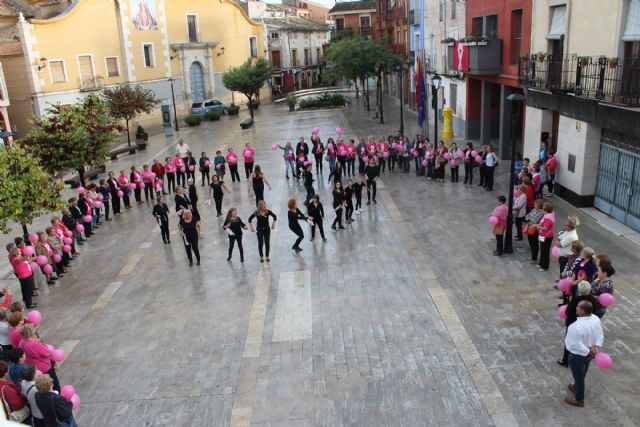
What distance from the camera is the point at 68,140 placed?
19.4m

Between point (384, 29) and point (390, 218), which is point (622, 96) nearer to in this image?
point (390, 218)

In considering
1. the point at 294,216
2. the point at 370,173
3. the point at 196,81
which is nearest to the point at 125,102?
the point at 196,81

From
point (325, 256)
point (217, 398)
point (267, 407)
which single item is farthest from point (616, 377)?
point (325, 256)

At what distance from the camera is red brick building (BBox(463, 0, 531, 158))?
70.8 ft

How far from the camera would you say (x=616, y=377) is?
8070 mm

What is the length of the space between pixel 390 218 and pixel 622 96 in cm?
661

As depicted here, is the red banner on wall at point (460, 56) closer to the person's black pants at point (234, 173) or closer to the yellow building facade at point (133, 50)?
the person's black pants at point (234, 173)

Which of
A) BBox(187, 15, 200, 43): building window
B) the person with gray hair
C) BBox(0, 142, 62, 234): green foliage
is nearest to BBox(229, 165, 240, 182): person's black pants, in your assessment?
BBox(0, 142, 62, 234): green foliage

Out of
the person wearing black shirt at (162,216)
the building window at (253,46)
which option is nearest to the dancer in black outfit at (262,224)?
the person wearing black shirt at (162,216)

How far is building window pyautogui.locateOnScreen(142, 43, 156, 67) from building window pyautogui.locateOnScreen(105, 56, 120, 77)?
3064mm

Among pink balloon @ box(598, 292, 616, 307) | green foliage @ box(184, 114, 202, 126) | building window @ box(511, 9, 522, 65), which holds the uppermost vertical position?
building window @ box(511, 9, 522, 65)

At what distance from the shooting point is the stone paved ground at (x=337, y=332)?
7.82 meters

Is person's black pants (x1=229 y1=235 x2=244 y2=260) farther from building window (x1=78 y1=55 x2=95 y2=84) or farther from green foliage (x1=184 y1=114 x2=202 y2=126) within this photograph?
green foliage (x1=184 y1=114 x2=202 y2=126)

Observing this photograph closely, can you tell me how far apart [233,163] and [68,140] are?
5.81 m
